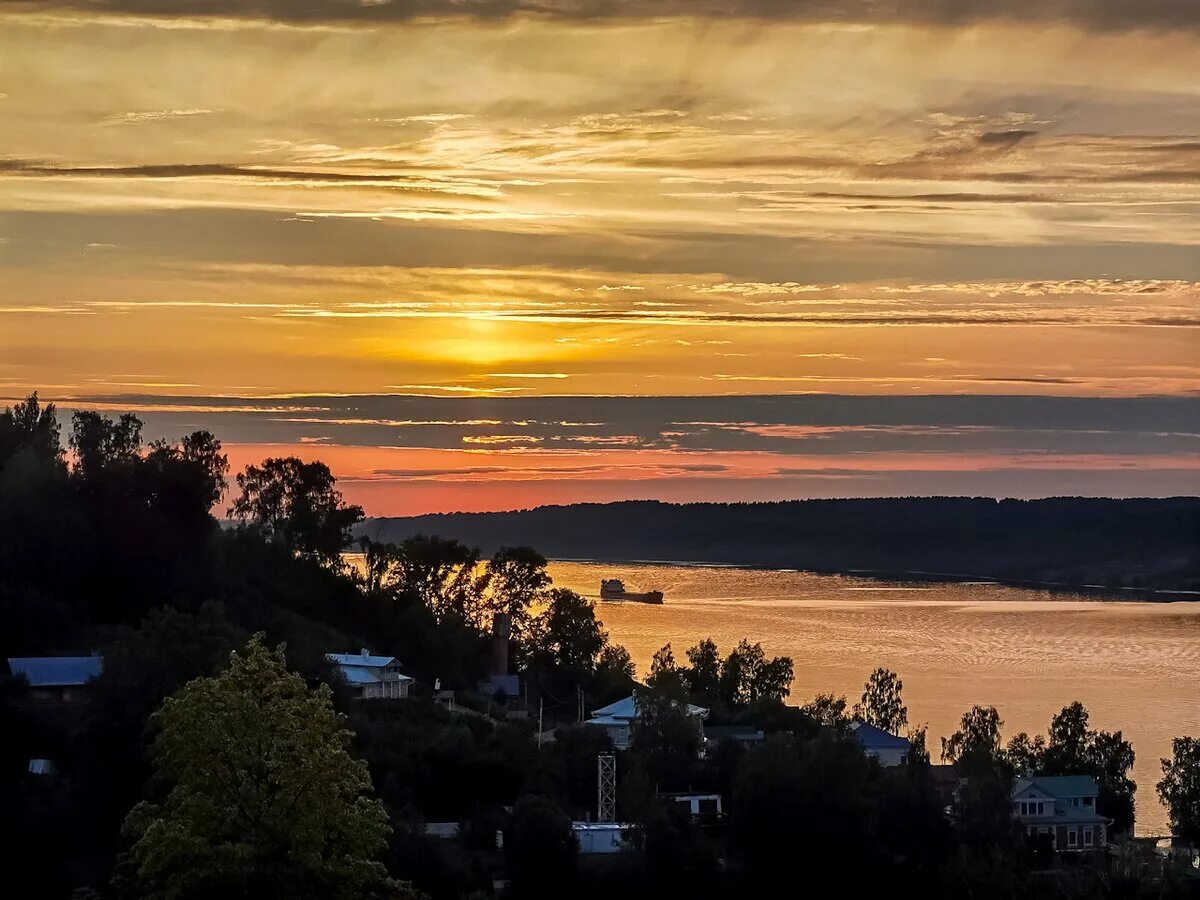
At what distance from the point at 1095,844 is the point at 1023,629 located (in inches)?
2222

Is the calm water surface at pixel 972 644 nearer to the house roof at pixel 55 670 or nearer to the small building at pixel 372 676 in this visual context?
the small building at pixel 372 676

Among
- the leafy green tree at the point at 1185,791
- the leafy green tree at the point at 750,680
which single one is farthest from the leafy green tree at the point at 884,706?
the leafy green tree at the point at 1185,791

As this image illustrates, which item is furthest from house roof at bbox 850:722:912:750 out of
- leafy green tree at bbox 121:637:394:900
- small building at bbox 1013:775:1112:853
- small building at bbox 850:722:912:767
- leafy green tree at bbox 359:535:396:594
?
leafy green tree at bbox 121:637:394:900

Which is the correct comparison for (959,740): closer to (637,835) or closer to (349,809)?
(637,835)

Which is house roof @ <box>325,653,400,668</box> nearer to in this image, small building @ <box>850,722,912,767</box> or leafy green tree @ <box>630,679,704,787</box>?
leafy green tree @ <box>630,679,704,787</box>

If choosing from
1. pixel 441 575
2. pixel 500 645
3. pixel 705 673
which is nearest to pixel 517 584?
pixel 441 575

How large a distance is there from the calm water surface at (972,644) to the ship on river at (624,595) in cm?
140

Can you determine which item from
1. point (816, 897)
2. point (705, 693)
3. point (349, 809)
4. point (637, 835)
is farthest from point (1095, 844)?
point (349, 809)

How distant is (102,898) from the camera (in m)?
21.6

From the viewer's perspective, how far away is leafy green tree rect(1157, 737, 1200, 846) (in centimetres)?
3559

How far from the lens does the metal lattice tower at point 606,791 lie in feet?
106

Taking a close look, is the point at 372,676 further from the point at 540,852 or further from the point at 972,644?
the point at 972,644

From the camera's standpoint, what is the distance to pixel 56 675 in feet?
111

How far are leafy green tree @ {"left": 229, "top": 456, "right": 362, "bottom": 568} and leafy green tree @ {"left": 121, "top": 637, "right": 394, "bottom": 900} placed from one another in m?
32.6
